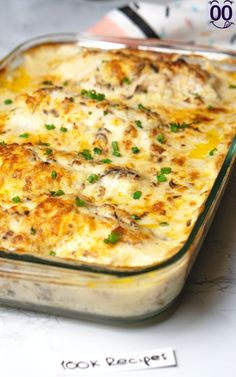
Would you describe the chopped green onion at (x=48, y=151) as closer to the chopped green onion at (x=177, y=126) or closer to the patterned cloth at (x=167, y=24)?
the chopped green onion at (x=177, y=126)

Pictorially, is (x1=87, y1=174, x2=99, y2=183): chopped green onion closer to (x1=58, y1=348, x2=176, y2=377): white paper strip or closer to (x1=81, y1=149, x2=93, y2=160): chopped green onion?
(x1=81, y1=149, x2=93, y2=160): chopped green onion

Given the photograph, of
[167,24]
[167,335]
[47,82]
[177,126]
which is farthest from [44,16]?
[167,335]

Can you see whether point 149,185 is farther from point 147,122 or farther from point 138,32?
point 138,32

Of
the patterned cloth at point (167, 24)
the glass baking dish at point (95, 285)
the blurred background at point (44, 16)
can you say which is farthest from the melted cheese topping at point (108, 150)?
the blurred background at point (44, 16)

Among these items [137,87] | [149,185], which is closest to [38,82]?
[137,87]

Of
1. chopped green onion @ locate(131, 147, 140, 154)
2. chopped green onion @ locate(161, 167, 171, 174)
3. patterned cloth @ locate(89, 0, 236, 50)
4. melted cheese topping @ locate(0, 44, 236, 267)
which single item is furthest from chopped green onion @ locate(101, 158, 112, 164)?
patterned cloth @ locate(89, 0, 236, 50)

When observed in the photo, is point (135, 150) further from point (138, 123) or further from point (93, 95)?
point (93, 95)
